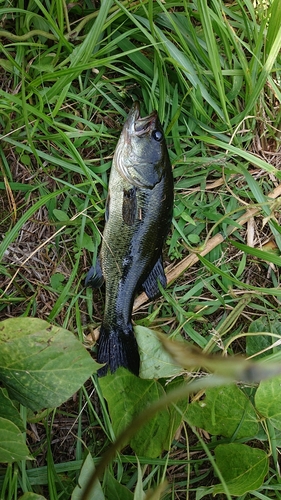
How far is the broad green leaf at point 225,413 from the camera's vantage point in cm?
243

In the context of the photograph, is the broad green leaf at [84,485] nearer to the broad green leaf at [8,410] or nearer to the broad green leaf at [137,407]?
the broad green leaf at [137,407]

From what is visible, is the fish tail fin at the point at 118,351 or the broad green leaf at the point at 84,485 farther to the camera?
the fish tail fin at the point at 118,351

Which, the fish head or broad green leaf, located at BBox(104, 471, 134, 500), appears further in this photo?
the fish head

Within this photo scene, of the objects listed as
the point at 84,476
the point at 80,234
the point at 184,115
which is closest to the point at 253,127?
the point at 184,115

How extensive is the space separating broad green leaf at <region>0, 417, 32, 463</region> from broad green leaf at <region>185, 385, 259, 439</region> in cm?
92

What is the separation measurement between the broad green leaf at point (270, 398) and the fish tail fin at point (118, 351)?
0.63 meters

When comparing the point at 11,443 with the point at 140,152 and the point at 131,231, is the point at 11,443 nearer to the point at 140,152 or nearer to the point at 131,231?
the point at 131,231

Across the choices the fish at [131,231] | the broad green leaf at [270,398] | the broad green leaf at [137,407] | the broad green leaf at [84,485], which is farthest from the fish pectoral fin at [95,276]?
the broad green leaf at [270,398]

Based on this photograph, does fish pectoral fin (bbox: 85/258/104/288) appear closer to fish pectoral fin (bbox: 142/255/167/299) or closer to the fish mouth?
fish pectoral fin (bbox: 142/255/167/299)

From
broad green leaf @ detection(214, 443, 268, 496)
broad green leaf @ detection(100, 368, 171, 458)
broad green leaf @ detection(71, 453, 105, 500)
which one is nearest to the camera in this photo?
broad green leaf @ detection(71, 453, 105, 500)

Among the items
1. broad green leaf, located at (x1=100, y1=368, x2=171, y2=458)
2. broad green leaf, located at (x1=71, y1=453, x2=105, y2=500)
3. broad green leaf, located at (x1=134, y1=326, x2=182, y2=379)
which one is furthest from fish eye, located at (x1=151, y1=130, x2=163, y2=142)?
broad green leaf, located at (x1=71, y1=453, x2=105, y2=500)

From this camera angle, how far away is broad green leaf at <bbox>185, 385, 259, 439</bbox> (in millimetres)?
2426

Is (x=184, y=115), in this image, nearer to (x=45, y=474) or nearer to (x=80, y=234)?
(x=80, y=234)

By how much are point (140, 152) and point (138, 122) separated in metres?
0.15
